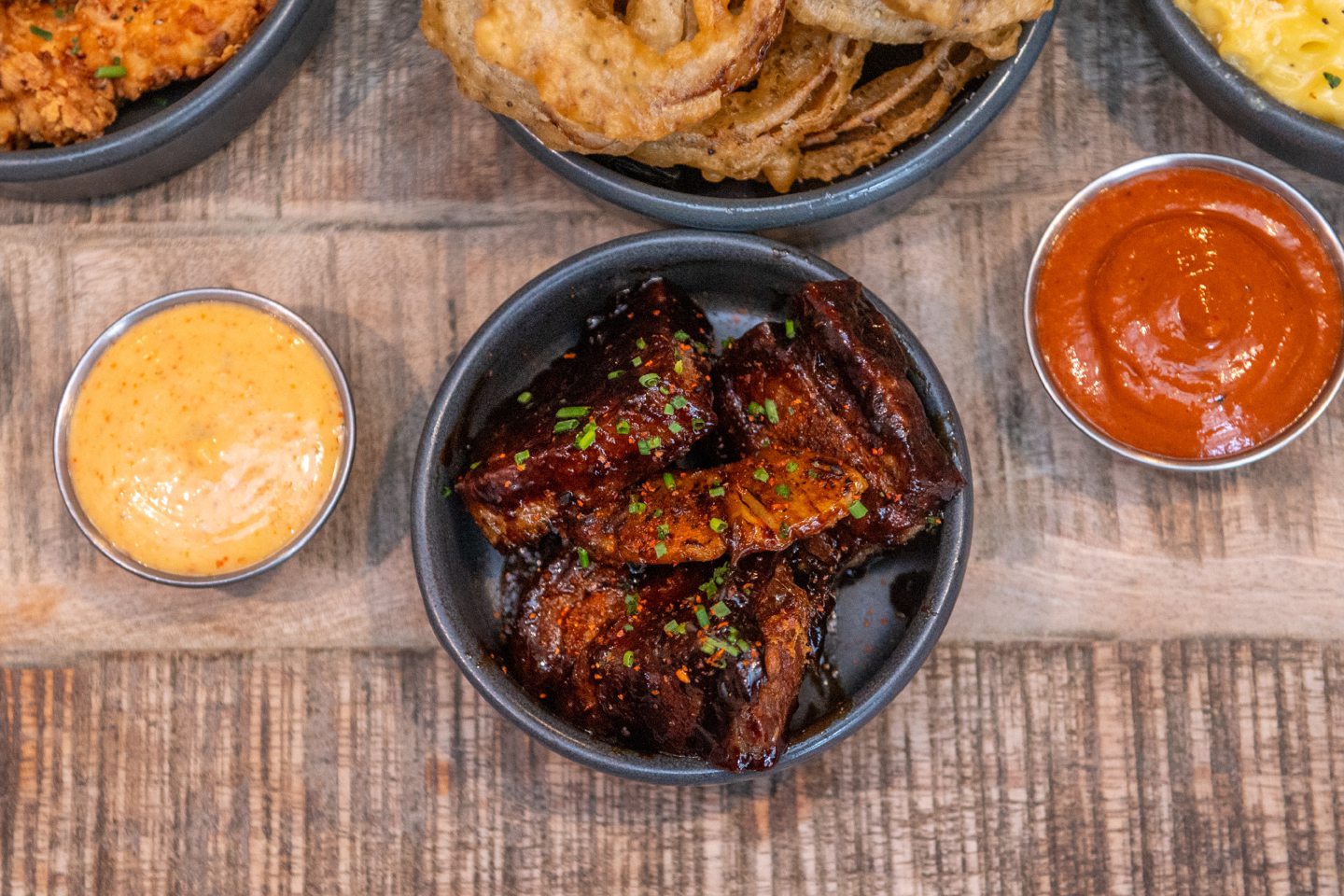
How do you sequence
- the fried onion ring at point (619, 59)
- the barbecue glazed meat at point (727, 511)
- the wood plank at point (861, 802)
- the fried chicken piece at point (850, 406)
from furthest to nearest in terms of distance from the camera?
the wood plank at point (861, 802), the fried chicken piece at point (850, 406), the barbecue glazed meat at point (727, 511), the fried onion ring at point (619, 59)

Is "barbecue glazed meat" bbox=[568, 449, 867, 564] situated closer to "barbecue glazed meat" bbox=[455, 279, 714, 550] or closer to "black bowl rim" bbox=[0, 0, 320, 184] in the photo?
"barbecue glazed meat" bbox=[455, 279, 714, 550]

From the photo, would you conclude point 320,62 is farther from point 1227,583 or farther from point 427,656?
point 1227,583

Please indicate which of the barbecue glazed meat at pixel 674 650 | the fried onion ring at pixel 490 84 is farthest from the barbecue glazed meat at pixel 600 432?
the fried onion ring at pixel 490 84

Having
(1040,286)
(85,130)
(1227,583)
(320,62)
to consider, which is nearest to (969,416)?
(1040,286)

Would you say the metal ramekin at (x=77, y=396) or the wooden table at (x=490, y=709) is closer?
the metal ramekin at (x=77, y=396)

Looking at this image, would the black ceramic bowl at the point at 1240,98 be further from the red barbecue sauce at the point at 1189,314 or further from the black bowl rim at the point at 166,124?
the black bowl rim at the point at 166,124

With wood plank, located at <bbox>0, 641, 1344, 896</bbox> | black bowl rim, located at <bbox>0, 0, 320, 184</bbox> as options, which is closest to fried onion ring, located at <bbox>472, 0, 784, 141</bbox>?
black bowl rim, located at <bbox>0, 0, 320, 184</bbox>

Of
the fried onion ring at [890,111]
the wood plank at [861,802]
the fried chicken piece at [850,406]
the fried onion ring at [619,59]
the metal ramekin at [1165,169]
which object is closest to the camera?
the fried onion ring at [619,59]
